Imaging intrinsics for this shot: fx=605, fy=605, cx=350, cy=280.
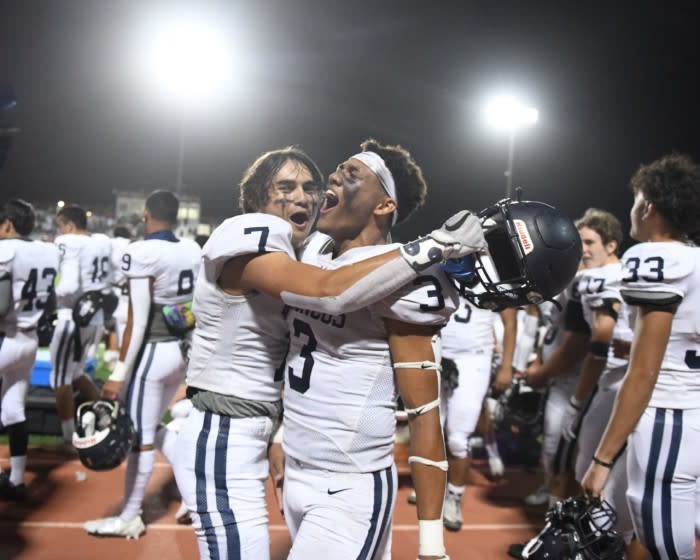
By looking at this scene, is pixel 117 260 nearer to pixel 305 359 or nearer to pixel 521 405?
pixel 521 405

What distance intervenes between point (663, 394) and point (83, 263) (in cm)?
605

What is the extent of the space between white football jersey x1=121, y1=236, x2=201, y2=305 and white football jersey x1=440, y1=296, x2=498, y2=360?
83.4 inches

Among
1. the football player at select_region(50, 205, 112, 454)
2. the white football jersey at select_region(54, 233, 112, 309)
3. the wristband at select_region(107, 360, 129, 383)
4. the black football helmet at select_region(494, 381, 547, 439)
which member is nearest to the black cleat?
the football player at select_region(50, 205, 112, 454)

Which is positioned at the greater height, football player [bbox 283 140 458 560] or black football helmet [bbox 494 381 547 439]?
football player [bbox 283 140 458 560]

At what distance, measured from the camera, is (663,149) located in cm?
1526

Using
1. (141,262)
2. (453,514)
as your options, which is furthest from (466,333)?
(141,262)

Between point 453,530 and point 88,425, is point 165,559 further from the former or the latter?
point 453,530

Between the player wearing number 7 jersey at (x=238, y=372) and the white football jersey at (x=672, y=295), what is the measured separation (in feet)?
4.46

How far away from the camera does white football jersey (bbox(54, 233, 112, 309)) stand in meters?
6.31

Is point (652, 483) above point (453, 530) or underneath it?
above

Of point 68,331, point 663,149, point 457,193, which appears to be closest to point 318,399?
point 68,331

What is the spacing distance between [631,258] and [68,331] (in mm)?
5018

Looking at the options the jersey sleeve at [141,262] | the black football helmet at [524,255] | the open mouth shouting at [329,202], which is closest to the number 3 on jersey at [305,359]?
the open mouth shouting at [329,202]

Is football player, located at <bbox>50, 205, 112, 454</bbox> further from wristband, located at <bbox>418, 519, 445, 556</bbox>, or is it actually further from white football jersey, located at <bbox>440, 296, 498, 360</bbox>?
wristband, located at <bbox>418, 519, 445, 556</bbox>
